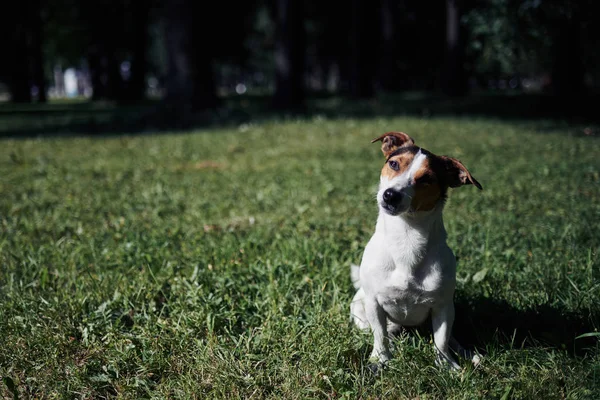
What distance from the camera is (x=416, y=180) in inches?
105

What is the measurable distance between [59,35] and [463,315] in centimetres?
4592

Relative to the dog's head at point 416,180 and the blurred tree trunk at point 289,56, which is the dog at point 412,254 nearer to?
the dog's head at point 416,180

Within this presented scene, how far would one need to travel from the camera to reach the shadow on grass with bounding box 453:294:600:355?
301 centimetres

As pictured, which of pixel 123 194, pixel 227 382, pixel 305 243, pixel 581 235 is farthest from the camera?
pixel 123 194

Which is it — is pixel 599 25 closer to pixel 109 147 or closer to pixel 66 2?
pixel 109 147

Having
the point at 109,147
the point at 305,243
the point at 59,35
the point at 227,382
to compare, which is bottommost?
the point at 227,382

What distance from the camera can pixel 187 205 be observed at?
21.7 ft

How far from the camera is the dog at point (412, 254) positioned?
2666 millimetres

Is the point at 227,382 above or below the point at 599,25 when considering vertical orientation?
below

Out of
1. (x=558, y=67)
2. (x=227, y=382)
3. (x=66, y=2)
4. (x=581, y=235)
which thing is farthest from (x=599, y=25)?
(x=66, y=2)

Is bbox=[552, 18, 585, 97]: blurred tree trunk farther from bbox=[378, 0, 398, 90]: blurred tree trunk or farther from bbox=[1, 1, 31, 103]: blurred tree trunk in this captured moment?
bbox=[1, 1, 31, 103]: blurred tree trunk

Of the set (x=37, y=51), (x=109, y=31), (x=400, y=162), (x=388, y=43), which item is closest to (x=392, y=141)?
(x=400, y=162)

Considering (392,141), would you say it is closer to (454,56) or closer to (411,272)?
(411,272)

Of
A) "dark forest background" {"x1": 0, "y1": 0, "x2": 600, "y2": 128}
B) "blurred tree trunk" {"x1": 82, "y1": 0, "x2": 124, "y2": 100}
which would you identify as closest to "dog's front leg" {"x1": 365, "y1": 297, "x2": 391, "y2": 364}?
"dark forest background" {"x1": 0, "y1": 0, "x2": 600, "y2": 128}
